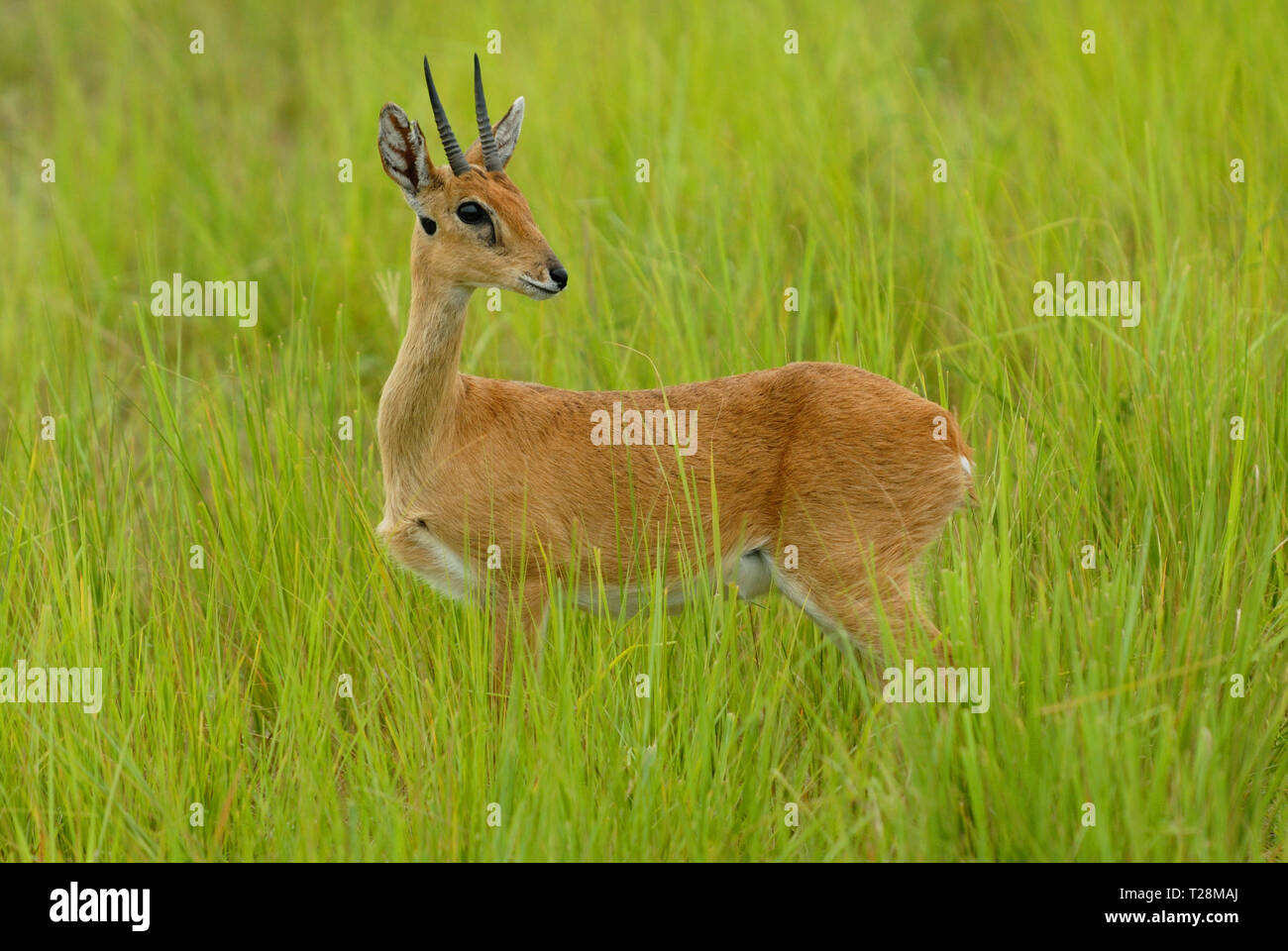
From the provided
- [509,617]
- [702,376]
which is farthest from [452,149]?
[702,376]

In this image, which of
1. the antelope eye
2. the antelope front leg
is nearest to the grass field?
the antelope front leg

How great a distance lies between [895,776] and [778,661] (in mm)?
732

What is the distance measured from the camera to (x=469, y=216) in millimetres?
4613

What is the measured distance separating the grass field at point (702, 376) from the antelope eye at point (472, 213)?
3.74 feet

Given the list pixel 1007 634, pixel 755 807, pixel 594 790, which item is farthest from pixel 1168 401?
pixel 594 790

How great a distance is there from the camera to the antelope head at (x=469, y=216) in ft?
14.9

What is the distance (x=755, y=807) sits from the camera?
13.6 ft

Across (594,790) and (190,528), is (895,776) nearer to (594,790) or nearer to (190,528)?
(594,790)

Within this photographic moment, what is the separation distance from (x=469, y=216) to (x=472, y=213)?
15mm

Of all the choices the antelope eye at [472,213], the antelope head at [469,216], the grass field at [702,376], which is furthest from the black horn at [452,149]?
the grass field at [702,376]

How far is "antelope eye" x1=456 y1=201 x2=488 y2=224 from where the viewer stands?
15.1 ft

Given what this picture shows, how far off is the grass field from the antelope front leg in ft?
0.24

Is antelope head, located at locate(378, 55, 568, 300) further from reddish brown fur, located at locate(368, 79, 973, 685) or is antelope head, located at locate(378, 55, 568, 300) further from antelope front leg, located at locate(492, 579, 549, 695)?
antelope front leg, located at locate(492, 579, 549, 695)

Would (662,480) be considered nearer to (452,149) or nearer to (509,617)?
(509,617)
